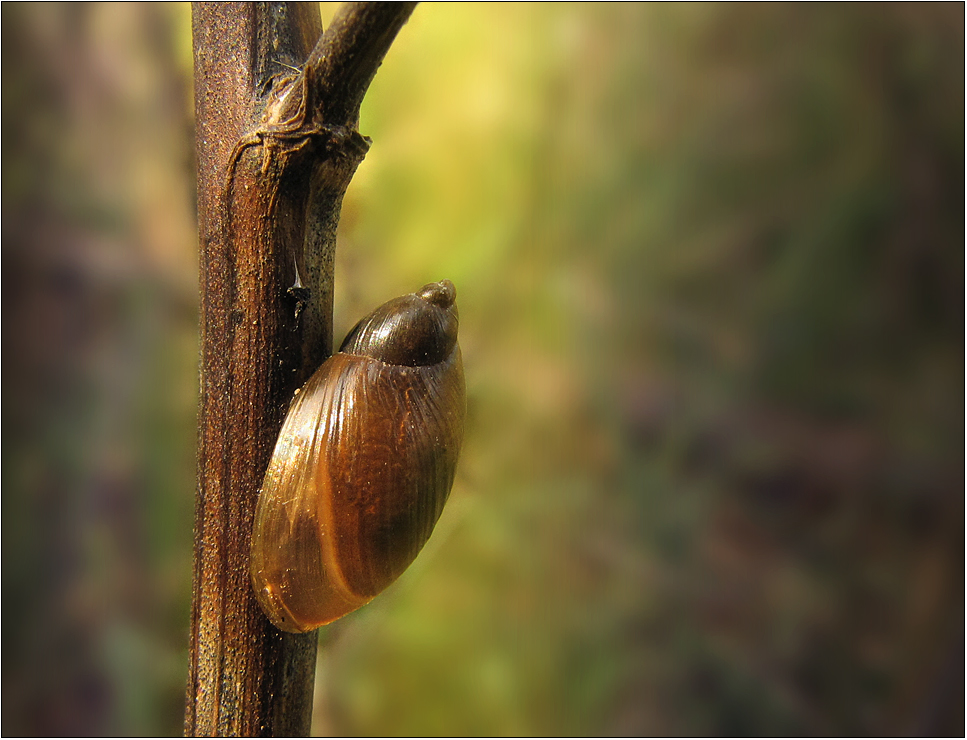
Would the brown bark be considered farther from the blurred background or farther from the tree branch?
the blurred background

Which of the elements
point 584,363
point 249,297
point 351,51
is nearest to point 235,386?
point 249,297

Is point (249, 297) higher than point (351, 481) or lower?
higher

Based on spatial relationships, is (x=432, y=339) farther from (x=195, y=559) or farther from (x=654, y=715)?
(x=654, y=715)

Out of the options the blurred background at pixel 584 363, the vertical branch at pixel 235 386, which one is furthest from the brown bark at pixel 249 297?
the blurred background at pixel 584 363

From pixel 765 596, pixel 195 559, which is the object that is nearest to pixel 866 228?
pixel 765 596

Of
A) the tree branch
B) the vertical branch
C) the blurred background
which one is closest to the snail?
the vertical branch

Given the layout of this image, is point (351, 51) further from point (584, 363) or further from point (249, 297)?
point (584, 363)
